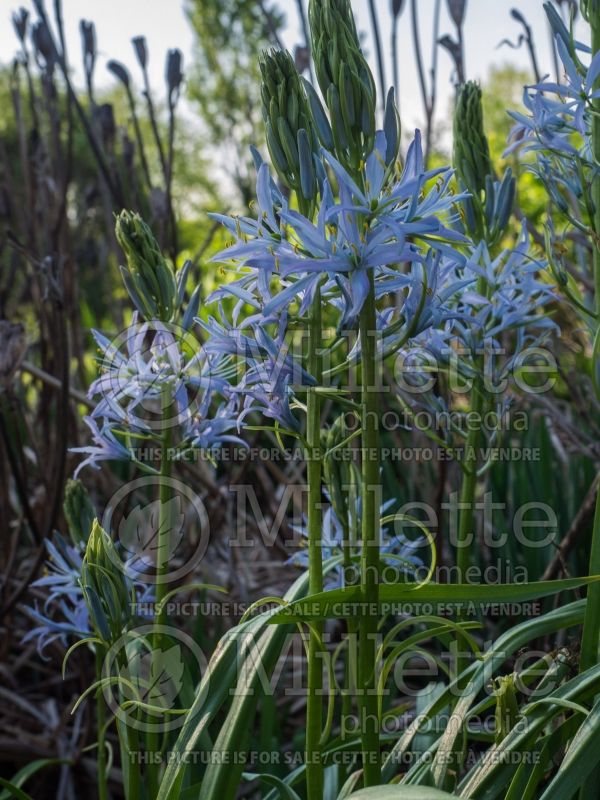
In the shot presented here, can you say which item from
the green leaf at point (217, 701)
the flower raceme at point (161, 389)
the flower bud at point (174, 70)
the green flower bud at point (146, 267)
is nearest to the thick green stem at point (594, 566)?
the green leaf at point (217, 701)

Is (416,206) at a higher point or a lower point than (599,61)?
lower

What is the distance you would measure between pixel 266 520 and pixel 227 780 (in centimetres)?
204

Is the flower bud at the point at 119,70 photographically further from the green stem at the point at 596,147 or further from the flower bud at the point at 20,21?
the green stem at the point at 596,147

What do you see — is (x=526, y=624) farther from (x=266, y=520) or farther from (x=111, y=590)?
(x=266, y=520)

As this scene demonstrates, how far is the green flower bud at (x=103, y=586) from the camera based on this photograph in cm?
138

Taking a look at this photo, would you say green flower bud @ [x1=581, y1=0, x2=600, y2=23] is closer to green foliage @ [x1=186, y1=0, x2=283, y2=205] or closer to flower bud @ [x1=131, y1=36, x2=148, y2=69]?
flower bud @ [x1=131, y1=36, x2=148, y2=69]

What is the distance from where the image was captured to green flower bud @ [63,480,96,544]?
177 centimetres

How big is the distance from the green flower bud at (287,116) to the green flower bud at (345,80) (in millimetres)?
51

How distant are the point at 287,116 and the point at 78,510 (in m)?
1.01

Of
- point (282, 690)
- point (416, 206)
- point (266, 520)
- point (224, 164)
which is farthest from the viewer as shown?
point (224, 164)

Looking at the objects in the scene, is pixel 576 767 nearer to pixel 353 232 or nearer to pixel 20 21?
pixel 353 232

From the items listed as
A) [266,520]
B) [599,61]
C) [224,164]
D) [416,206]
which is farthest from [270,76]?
[224,164]

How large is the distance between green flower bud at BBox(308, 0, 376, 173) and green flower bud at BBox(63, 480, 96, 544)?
3.23 feet

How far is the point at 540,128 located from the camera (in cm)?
154
